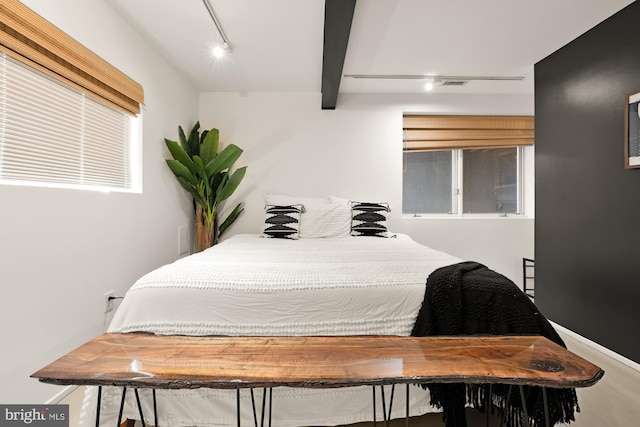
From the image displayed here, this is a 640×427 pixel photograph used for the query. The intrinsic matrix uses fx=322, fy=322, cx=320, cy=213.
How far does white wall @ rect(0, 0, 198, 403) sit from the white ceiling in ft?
0.94

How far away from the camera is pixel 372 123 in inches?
149

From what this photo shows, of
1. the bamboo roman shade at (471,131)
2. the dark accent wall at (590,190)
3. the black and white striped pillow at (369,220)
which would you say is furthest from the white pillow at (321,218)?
the dark accent wall at (590,190)

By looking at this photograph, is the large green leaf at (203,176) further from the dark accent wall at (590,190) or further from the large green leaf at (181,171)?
the dark accent wall at (590,190)

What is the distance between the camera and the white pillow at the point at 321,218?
3.13 m

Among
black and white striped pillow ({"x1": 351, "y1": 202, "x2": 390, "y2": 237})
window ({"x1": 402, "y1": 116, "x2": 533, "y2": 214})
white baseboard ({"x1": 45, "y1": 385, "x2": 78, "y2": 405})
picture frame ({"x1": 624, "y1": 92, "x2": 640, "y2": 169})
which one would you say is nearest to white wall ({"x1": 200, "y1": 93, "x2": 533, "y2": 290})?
window ({"x1": 402, "y1": 116, "x2": 533, "y2": 214})

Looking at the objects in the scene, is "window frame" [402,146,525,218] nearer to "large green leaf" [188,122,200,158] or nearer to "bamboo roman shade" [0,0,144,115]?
"large green leaf" [188,122,200,158]

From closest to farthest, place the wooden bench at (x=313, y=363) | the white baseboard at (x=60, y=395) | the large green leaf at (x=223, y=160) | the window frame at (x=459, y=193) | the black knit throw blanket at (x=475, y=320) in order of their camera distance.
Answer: the wooden bench at (x=313, y=363), the black knit throw blanket at (x=475, y=320), the white baseboard at (x=60, y=395), the large green leaf at (x=223, y=160), the window frame at (x=459, y=193)

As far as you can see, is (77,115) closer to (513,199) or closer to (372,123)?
(372,123)

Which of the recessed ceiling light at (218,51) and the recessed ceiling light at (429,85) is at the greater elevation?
the recessed ceiling light at (429,85)

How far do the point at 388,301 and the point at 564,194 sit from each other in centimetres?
229

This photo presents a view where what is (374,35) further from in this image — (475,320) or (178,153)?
(475,320)

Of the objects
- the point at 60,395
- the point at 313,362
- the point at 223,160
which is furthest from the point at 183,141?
the point at 313,362

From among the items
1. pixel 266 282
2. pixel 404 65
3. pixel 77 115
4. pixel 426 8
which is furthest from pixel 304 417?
pixel 404 65

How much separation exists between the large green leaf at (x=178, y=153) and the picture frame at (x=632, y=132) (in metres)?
3.44
